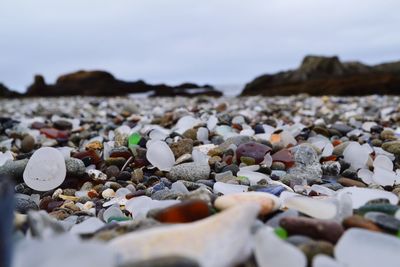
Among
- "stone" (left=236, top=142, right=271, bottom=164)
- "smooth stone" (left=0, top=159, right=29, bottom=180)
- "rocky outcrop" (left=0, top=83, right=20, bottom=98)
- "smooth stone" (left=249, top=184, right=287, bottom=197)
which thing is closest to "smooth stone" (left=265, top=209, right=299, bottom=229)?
"smooth stone" (left=249, top=184, right=287, bottom=197)

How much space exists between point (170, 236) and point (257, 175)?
1301mm

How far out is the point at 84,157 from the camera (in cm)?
265

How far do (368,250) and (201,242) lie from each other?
15.0 inches

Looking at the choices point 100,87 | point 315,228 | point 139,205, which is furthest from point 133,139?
point 100,87

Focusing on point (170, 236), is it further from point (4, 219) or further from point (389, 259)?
point (389, 259)

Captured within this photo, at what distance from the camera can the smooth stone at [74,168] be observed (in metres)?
2.37

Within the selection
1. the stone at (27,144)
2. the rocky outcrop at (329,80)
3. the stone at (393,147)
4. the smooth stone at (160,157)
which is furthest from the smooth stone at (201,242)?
the rocky outcrop at (329,80)

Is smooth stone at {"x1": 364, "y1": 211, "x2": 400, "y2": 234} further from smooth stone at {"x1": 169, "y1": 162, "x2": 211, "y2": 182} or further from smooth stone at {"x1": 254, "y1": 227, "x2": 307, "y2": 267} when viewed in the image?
smooth stone at {"x1": 169, "y1": 162, "x2": 211, "y2": 182}

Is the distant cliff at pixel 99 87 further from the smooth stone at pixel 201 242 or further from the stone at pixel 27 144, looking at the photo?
the smooth stone at pixel 201 242

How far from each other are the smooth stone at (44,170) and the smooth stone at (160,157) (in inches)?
18.8

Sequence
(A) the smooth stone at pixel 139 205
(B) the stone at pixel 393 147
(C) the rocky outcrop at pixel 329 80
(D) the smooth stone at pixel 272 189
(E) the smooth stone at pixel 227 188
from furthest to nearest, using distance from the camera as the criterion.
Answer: (C) the rocky outcrop at pixel 329 80, (B) the stone at pixel 393 147, (E) the smooth stone at pixel 227 188, (D) the smooth stone at pixel 272 189, (A) the smooth stone at pixel 139 205

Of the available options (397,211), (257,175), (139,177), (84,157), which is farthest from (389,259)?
(84,157)

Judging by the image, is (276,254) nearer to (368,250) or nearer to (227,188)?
(368,250)

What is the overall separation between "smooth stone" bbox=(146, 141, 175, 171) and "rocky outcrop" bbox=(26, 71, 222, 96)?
47.8 ft
